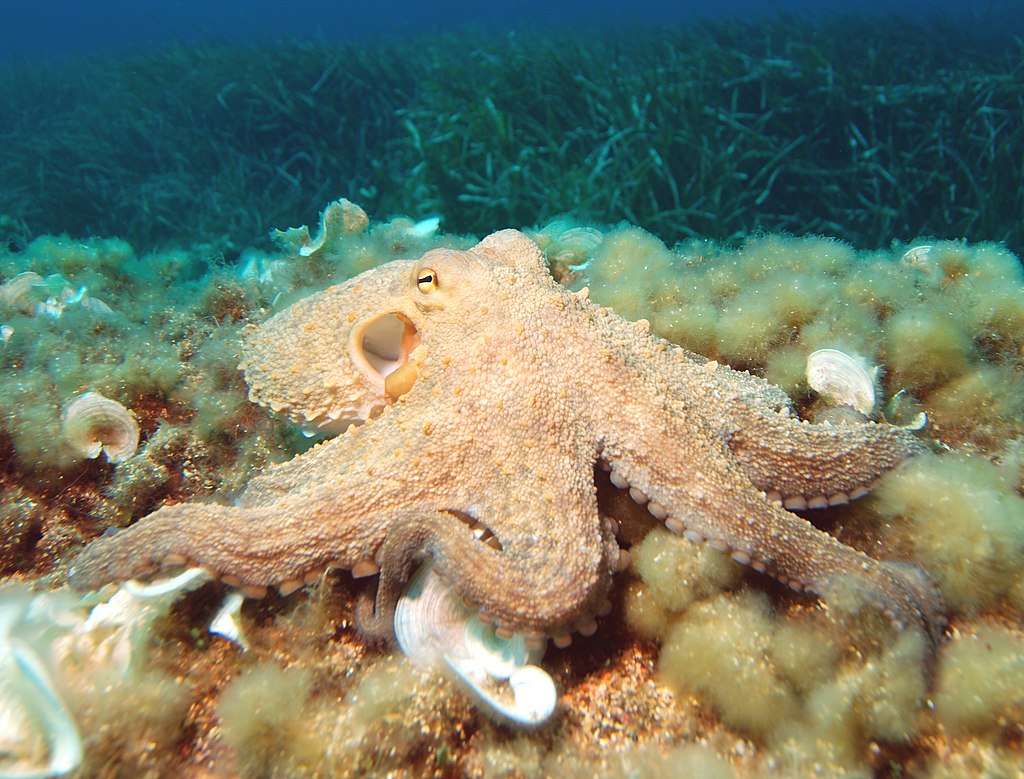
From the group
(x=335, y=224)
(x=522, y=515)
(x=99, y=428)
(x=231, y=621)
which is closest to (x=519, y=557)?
(x=522, y=515)

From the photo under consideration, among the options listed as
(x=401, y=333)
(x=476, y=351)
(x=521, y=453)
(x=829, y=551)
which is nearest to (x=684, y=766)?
(x=829, y=551)

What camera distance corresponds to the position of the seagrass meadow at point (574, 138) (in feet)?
29.7

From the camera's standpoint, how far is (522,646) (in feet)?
6.32

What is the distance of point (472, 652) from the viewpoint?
1.97 meters

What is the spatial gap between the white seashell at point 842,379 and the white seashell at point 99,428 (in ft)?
11.4

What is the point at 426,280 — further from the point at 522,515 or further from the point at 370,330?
the point at 522,515

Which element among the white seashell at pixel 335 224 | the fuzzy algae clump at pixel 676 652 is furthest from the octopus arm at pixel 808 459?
the white seashell at pixel 335 224

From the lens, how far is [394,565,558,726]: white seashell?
1864 mm

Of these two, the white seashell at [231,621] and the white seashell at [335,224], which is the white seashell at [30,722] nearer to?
the white seashell at [231,621]

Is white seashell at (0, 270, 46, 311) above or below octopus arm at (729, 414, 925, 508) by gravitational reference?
below

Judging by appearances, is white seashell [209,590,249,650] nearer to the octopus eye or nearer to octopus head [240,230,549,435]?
octopus head [240,230,549,435]

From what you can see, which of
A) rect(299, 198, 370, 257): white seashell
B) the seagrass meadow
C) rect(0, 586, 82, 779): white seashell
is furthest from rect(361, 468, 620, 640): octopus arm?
the seagrass meadow

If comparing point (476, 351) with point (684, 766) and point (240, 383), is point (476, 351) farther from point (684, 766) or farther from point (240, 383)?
point (240, 383)

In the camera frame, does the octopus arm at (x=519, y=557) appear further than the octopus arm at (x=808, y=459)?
No
